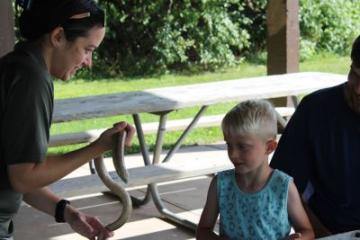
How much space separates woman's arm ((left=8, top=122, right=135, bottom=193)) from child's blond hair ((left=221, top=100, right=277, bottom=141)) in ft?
1.52

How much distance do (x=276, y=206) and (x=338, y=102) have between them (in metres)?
0.48

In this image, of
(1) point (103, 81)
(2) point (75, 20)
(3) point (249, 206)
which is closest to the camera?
(2) point (75, 20)

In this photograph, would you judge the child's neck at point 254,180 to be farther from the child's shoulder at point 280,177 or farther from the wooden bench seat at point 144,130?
the wooden bench seat at point 144,130

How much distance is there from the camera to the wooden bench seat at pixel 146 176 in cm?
424

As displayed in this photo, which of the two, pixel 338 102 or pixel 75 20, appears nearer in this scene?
pixel 75 20

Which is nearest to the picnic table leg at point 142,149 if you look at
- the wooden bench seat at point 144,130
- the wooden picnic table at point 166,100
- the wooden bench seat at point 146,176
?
the wooden picnic table at point 166,100

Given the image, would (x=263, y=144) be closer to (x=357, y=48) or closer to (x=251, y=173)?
(x=251, y=173)

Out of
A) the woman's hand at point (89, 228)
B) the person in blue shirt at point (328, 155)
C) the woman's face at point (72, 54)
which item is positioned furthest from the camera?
the person in blue shirt at point (328, 155)

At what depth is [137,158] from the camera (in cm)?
709

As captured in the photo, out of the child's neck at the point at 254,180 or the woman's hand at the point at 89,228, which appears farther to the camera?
the child's neck at the point at 254,180

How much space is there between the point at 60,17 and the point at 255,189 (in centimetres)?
89

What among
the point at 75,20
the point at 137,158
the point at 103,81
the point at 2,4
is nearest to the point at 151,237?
the point at 2,4

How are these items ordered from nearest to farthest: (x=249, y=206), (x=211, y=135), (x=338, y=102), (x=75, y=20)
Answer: (x=75, y=20) → (x=249, y=206) → (x=338, y=102) → (x=211, y=135)

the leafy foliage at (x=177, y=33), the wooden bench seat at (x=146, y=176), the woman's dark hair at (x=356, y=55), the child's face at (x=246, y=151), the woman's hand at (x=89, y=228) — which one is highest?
the woman's dark hair at (x=356, y=55)
